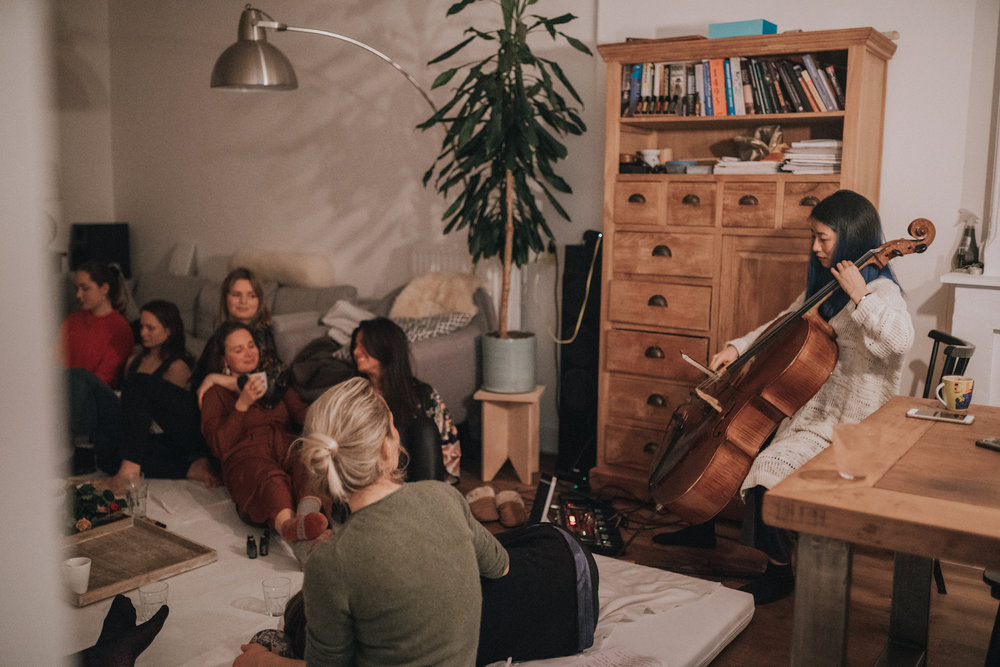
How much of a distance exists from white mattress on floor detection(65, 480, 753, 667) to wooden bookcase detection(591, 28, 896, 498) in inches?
33.5

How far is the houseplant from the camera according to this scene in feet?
11.5

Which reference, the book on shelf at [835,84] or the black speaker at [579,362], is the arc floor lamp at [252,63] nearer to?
the black speaker at [579,362]

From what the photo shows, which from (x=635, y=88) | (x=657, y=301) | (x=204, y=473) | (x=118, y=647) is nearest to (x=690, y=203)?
(x=657, y=301)

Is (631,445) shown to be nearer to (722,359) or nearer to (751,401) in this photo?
(722,359)

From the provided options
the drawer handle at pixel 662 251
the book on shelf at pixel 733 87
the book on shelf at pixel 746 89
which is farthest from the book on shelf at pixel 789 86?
the drawer handle at pixel 662 251

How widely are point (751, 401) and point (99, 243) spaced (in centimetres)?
519

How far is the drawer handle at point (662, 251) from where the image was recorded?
11.2 ft

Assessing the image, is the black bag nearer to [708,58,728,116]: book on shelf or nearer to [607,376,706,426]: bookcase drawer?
[607,376,706,426]: bookcase drawer

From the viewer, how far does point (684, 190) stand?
336 cm

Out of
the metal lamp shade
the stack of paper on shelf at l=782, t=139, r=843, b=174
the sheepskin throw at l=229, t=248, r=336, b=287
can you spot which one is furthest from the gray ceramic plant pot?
the sheepskin throw at l=229, t=248, r=336, b=287

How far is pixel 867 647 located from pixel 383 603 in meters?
1.64

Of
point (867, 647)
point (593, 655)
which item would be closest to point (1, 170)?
point (593, 655)

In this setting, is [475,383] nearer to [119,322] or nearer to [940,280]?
[119,322]

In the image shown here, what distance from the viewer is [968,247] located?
3129 mm
